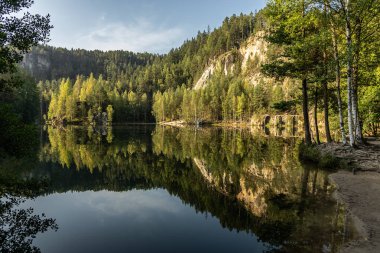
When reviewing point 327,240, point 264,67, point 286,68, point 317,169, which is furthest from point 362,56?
point 327,240

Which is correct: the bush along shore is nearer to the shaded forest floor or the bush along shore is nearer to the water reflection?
Result: the shaded forest floor

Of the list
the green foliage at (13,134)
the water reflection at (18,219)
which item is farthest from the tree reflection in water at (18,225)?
the green foliage at (13,134)

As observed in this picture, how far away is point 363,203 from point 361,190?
2139 millimetres

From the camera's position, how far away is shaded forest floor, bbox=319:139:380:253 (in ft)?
26.7

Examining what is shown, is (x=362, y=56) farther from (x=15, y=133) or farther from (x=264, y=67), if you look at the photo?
(x=15, y=133)

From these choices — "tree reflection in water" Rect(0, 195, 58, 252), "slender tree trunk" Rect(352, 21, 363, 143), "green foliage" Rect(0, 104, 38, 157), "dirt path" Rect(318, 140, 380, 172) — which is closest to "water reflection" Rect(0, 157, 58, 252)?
"tree reflection in water" Rect(0, 195, 58, 252)

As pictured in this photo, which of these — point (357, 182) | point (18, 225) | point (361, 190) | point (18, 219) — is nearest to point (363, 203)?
point (361, 190)

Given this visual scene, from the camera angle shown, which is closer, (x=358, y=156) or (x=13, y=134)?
(x=13, y=134)

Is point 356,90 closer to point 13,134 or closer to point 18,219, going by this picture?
point 13,134

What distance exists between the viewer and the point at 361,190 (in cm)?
1332

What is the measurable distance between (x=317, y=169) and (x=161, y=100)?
130288 mm

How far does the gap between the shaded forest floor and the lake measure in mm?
449

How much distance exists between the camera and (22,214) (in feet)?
38.7

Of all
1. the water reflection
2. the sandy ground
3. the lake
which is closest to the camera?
the sandy ground
